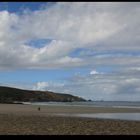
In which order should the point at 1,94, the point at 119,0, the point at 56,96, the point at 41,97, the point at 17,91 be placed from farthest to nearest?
the point at 56,96 < the point at 41,97 < the point at 17,91 < the point at 1,94 < the point at 119,0

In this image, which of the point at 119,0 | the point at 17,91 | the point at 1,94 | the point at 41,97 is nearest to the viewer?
the point at 119,0

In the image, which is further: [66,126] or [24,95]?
[24,95]

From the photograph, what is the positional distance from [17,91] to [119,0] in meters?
159

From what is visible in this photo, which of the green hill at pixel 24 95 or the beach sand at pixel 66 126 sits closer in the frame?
the beach sand at pixel 66 126

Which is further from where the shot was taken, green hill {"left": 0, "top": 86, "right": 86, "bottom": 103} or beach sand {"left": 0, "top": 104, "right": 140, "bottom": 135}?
green hill {"left": 0, "top": 86, "right": 86, "bottom": 103}

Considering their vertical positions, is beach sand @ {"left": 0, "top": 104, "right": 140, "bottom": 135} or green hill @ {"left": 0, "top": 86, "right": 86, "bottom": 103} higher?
green hill @ {"left": 0, "top": 86, "right": 86, "bottom": 103}

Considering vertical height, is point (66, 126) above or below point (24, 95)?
below

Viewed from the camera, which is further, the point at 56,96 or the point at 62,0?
the point at 56,96

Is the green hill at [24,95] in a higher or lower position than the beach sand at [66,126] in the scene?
higher
